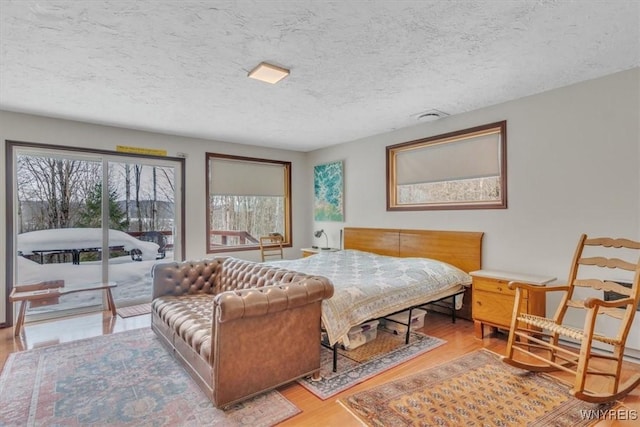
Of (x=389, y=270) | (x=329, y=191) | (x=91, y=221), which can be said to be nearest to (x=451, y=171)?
(x=389, y=270)

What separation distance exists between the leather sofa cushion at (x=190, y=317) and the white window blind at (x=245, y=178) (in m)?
2.42

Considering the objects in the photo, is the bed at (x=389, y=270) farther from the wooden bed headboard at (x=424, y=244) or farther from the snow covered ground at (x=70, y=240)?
the snow covered ground at (x=70, y=240)

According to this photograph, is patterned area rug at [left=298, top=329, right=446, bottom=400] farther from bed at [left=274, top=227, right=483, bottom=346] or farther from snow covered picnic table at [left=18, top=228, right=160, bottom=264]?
snow covered picnic table at [left=18, top=228, right=160, bottom=264]

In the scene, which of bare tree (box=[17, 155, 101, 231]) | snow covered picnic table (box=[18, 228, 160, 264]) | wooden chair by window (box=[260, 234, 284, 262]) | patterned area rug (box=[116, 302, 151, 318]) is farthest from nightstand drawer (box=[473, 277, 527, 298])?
bare tree (box=[17, 155, 101, 231])

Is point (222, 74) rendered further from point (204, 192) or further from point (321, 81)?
point (204, 192)

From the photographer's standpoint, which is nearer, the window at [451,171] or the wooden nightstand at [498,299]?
the wooden nightstand at [498,299]

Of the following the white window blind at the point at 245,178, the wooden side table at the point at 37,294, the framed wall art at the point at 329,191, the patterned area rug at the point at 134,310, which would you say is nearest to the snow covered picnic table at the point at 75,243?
the wooden side table at the point at 37,294

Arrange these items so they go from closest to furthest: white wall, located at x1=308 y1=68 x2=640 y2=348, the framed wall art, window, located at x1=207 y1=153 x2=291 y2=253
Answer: white wall, located at x1=308 y1=68 x2=640 y2=348
window, located at x1=207 y1=153 x2=291 y2=253
the framed wall art

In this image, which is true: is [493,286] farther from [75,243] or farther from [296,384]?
[75,243]

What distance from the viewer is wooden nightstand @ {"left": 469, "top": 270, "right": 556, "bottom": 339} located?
10.3 feet

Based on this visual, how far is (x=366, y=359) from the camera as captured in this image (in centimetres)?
292

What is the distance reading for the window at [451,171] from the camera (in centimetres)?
388

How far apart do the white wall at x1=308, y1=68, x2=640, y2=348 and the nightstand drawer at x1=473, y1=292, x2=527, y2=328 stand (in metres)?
0.56

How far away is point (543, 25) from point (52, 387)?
437cm
